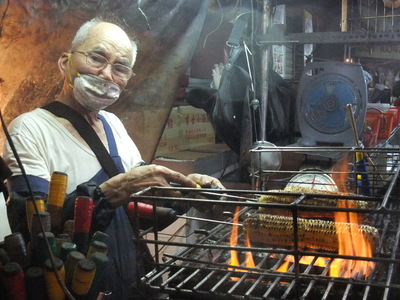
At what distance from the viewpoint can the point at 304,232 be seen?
1.78 m

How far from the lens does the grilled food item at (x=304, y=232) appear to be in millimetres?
1739

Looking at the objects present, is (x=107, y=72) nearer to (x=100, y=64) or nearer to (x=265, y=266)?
(x=100, y=64)

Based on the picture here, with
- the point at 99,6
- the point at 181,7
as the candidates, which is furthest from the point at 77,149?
the point at 181,7

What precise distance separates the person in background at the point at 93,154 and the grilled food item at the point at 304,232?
1.27 ft

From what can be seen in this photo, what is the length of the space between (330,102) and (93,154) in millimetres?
3497

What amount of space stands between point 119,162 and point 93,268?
1.36 metres

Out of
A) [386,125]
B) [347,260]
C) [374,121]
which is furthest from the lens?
[386,125]

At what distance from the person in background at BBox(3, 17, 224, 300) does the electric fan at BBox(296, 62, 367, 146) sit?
116 inches

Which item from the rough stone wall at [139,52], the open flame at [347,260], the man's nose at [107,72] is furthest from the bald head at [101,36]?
the open flame at [347,260]

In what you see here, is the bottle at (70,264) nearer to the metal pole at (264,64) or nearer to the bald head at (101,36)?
the bald head at (101,36)

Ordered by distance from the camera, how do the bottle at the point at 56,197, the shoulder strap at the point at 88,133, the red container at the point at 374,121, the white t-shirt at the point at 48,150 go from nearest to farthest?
1. the bottle at the point at 56,197
2. the white t-shirt at the point at 48,150
3. the shoulder strap at the point at 88,133
4. the red container at the point at 374,121

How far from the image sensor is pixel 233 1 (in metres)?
5.67

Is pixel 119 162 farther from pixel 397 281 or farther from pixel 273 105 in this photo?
pixel 273 105

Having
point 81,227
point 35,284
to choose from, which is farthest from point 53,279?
point 81,227
